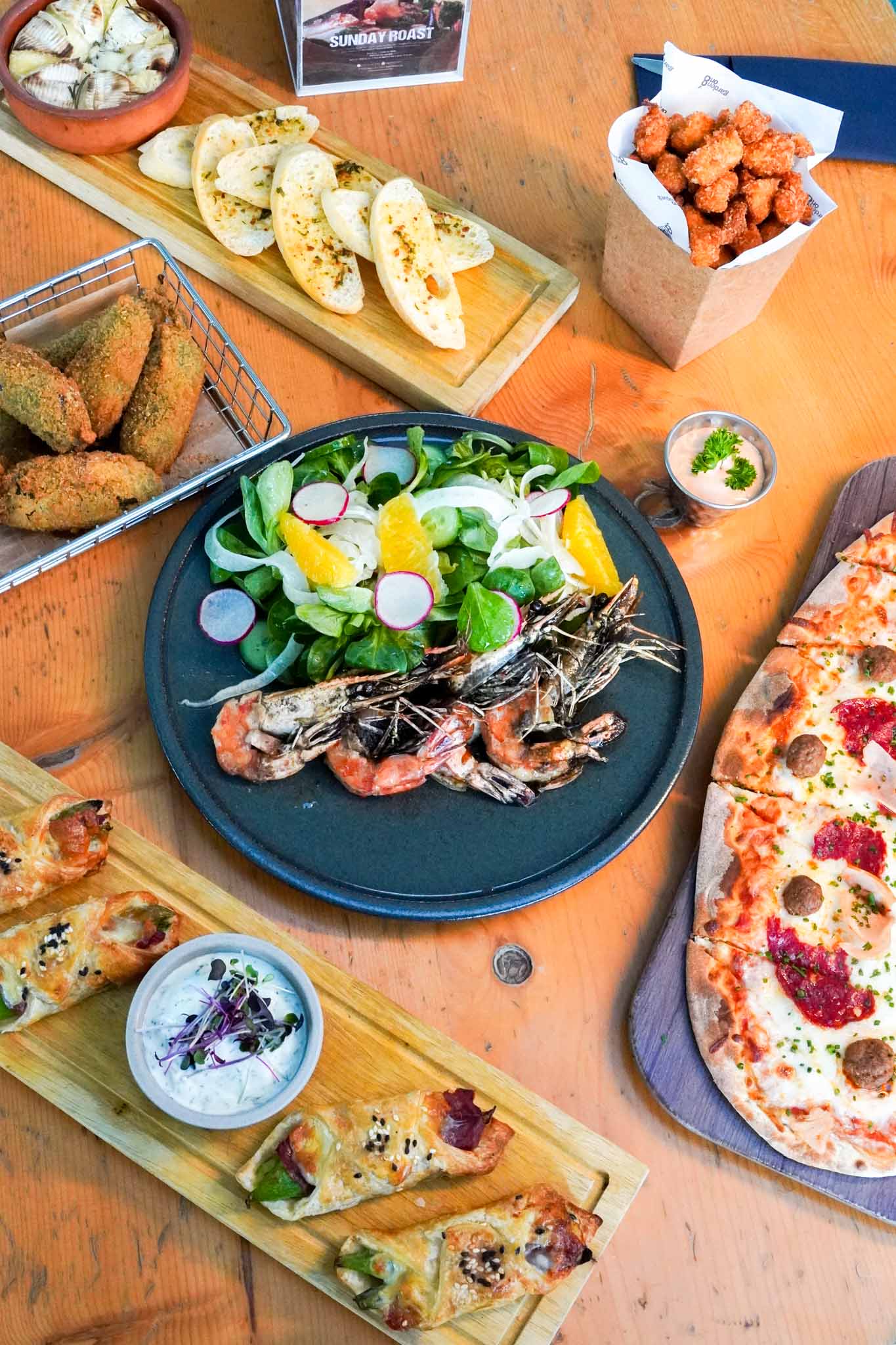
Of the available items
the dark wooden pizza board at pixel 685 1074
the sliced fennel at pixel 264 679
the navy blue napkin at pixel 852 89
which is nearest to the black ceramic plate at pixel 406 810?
the sliced fennel at pixel 264 679

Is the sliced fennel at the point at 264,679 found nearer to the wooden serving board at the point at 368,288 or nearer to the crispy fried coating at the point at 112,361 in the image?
the crispy fried coating at the point at 112,361

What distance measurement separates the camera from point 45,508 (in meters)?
2.74

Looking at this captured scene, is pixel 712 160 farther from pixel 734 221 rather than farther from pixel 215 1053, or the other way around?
pixel 215 1053

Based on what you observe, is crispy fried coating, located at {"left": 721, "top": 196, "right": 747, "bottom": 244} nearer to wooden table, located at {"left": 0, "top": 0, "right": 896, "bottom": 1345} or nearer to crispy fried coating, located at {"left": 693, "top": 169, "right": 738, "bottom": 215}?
crispy fried coating, located at {"left": 693, "top": 169, "right": 738, "bottom": 215}

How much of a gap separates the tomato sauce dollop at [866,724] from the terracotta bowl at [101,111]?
8.09 feet

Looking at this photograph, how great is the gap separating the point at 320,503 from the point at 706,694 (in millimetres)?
1079

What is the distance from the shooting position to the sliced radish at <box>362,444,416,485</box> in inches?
115

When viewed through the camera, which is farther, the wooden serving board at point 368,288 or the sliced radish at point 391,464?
the wooden serving board at point 368,288

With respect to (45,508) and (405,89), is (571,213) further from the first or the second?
(45,508)

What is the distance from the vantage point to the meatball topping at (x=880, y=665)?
9.61 ft

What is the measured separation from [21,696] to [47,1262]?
4.03ft

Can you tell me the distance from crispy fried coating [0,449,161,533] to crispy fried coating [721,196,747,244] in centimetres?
159

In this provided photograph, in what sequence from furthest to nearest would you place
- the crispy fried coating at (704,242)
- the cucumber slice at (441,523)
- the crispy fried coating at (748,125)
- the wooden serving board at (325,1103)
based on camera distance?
the crispy fried coating at (748,125)
the crispy fried coating at (704,242)
the cucumber slice at (441,523)
the wooden serving board at (325,1103)

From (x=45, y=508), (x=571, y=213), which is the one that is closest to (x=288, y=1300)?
(x=45, y=508)
